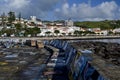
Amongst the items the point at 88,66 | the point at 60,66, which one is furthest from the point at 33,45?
the point at 88,66

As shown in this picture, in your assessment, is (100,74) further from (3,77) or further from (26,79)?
(3,77)

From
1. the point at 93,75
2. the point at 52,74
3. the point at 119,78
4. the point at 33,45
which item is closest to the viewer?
the point at 119,78

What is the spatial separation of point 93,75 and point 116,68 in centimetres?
160

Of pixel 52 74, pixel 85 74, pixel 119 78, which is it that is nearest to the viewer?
pixel 119 78

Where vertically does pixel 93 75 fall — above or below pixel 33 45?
above

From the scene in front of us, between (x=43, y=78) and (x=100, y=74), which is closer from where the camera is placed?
(x=100, y=74)

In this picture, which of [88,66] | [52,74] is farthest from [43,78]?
[88,66]

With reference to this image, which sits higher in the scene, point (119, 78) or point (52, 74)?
point (119, 78)

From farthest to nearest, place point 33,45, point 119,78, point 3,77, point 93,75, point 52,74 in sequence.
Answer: point 33,45
point 3,77
point 52,74
point 93,75
point 119,78

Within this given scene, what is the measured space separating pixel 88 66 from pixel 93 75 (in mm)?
1584

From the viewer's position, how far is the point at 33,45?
3214 inches

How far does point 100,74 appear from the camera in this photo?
36.1 feet

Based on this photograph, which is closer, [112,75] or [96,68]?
[112,75]

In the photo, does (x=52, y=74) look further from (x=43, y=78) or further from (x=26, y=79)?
(x=26, y=79)
